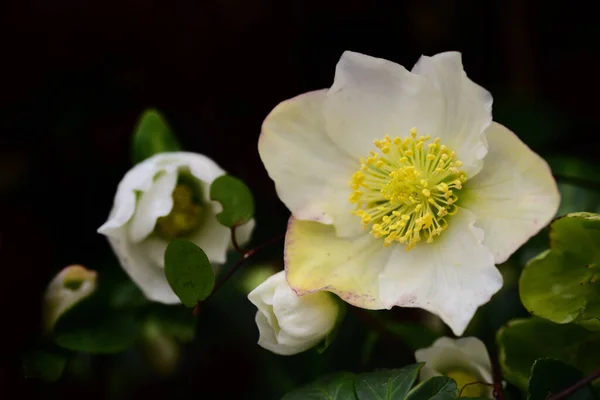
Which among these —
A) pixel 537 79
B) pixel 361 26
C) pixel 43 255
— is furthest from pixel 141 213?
pixel 537 79

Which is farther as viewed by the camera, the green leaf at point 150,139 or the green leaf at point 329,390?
the green leaf at point 150,139

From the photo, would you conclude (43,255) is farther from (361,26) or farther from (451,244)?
(361,26)

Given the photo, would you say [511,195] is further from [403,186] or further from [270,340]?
[270,340]

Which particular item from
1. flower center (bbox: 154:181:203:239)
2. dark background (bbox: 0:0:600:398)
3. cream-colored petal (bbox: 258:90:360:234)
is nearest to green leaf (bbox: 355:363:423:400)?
cream-colored petal (bbox: 258:90:360:234)

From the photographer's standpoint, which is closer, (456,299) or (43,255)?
(456,299)

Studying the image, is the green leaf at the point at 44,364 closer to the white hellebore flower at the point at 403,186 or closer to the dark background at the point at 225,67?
the white hellebore flower at the point at 403,186

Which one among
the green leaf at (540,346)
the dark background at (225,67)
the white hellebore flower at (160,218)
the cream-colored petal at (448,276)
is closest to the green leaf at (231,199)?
the white hellebore flower at (160,218)
